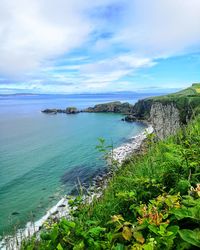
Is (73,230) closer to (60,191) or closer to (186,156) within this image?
(186,156)

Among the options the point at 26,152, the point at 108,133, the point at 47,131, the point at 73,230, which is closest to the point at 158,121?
the point at 73,230

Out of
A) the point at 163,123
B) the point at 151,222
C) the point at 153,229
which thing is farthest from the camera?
the point at 163,123

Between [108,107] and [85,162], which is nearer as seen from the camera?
[85,162]

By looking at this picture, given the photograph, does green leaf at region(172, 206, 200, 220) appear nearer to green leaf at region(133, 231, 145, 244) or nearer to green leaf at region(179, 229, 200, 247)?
green leaf at region(179, 229, 200, 247)

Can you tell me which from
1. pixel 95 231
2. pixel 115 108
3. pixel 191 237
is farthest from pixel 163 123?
pixel 115 108

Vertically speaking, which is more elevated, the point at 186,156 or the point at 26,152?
the point at 186,156

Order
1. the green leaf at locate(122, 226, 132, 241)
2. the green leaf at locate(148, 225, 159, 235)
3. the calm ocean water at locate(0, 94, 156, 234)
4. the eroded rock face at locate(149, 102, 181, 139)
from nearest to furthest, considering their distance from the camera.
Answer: the green leaf at locate(148, 225, 159, 235), the green leaf at locate(122, 226, 132, 241), the eroded rock face at locate(149, 102, 181, 139), the calm ocean water at locate(0, 94, 156, 234)

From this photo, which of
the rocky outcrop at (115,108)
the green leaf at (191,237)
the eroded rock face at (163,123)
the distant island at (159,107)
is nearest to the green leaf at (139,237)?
the green leaf at (191,237)

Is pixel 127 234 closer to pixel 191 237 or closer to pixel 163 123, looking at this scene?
pixel 191 237

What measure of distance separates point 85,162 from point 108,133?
25.9 metres

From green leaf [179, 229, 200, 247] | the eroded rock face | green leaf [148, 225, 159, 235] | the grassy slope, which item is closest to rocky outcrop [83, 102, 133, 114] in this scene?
the eroded rock face

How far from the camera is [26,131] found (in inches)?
2495

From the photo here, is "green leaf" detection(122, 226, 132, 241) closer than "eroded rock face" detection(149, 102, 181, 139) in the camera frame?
Yes

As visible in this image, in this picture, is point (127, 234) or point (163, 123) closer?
point (127, 234)
